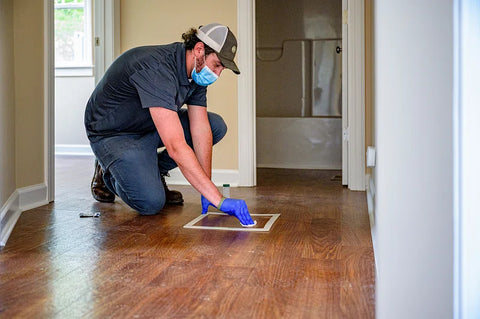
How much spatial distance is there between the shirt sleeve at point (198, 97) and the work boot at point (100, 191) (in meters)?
0.70

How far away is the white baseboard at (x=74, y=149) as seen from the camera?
20.9ft

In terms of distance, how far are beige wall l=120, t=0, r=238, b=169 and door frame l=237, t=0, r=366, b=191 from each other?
59mm

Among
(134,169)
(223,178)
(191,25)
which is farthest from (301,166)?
(134,169)

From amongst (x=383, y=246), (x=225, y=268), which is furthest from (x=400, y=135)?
(x=225, y=268)

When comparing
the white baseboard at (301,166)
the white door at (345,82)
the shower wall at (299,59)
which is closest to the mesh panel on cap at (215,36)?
the white door at (345,82)

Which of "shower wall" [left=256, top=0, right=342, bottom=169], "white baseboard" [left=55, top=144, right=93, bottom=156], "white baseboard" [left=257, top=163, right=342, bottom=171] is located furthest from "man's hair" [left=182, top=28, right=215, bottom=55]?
"white baseboard" [left=55, top=144, right=93, bottom=156]

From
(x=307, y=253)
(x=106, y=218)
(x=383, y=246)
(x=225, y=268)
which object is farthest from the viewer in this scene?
(x=106, y=218)

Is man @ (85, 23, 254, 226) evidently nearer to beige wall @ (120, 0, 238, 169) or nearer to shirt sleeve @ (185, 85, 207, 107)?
shirt sleeve @ (185, 85, 207, 107)

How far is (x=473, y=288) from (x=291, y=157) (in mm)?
4154

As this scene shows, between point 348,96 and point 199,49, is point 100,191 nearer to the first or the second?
point 199,49

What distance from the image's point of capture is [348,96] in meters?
3.54

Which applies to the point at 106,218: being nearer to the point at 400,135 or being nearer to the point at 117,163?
the point at 117,163

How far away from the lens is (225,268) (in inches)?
63.1

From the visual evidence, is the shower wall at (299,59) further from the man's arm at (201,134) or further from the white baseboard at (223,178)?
the man's arm at (201,134)
